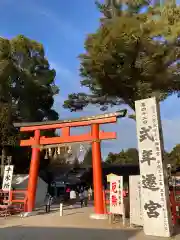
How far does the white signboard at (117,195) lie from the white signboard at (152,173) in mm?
2581

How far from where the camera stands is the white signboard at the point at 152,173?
26.8 ft

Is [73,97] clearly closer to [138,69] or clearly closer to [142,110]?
[138,69]

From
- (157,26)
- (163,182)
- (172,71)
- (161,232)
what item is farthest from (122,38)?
(161,232)

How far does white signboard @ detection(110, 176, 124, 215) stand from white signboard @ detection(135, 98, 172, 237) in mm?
2581

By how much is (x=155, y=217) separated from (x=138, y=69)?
10.6 m

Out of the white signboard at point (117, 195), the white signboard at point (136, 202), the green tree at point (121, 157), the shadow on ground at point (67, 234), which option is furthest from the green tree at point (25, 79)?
the green tree at point (121, 157)

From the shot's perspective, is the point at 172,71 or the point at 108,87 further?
the point at 108,87

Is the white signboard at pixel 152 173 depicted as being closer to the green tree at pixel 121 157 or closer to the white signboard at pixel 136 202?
the white signboard at pixel 136 202

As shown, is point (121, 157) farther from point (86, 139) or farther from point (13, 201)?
point (86, 139)

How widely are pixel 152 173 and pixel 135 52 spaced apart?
944cm

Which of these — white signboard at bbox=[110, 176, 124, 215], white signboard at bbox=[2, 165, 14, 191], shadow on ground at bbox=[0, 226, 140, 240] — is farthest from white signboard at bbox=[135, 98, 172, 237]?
white signboard at bbox=[2, 165, 14, 191]

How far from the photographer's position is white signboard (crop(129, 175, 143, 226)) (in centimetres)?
970

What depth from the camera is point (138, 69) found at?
1695 centimetres

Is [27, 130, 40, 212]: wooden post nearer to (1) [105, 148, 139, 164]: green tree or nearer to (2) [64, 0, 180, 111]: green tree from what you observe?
(2) [64, 0, 180, 111]: green tree
